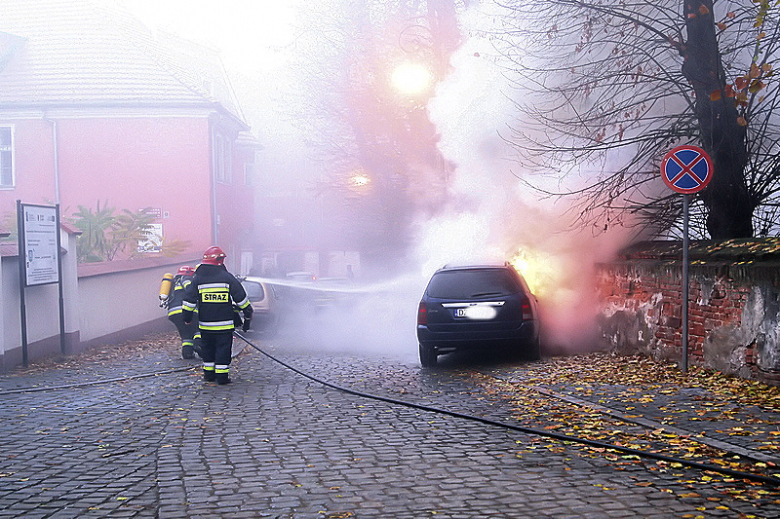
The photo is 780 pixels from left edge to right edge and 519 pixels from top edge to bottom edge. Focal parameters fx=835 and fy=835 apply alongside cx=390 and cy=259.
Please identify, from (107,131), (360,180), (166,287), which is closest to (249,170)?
(107,131)

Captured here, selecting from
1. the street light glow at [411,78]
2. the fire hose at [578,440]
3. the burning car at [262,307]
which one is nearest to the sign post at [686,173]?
the fire hose at [578,440]

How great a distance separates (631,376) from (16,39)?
101ft

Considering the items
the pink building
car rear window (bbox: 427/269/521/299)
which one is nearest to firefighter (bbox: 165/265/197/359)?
car rear window (bbox: 427/269/521/299)

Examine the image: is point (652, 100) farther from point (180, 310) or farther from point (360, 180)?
point (360, 180)

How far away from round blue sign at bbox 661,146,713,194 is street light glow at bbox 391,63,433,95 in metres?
12.6

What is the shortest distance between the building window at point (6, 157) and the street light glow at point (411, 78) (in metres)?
15.8

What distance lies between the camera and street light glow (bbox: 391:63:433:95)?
74.3ft

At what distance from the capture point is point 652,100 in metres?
13.4

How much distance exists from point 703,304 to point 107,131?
26.6 m

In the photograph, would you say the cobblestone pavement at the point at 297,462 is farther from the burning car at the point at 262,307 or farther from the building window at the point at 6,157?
the building window at the point at 6,157

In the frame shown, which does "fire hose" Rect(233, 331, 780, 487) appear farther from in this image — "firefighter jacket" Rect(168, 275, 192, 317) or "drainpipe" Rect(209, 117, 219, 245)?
"drainpipe" Rect(209, 117, 219, 245)

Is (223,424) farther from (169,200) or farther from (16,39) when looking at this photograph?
(16,39)

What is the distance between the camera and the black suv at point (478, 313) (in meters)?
12.3

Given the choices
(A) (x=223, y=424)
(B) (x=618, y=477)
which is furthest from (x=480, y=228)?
(B) (x=618, y=477)
